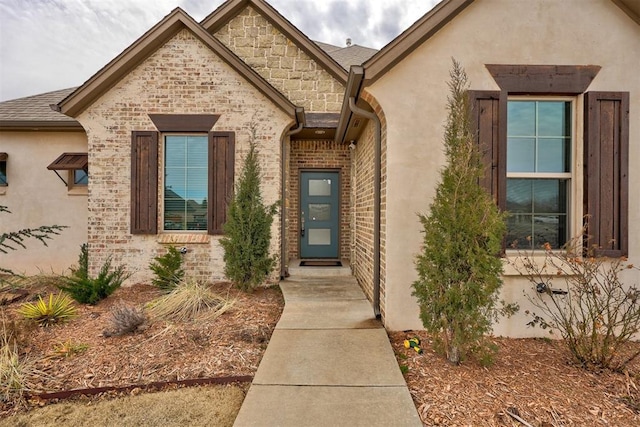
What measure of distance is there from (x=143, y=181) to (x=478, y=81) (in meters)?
5.65

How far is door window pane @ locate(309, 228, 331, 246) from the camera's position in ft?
27.6

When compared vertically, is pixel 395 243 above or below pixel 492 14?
below

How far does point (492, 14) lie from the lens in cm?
383

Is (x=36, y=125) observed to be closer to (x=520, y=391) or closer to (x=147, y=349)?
(x=147, y=349)

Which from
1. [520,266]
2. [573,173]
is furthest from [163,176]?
[573,173]

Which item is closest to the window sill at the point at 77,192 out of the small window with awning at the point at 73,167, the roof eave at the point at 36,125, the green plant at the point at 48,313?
the small window with awning at the point at 73,167

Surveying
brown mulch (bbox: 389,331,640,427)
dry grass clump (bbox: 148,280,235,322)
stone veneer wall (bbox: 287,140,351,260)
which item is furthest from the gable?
brown mulch (bbox: 389,331,640,427)

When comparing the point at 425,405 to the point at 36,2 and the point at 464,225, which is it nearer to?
the point at 464,225

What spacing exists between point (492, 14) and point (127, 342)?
5603 millimetres

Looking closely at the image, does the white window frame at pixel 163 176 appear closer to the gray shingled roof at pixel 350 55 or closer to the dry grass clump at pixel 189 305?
the dry grass clump at pixel 189 305

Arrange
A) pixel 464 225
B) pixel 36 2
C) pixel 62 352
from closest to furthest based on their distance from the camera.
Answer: pixel 464 225 < pixel 62 352 < pixel 36 2

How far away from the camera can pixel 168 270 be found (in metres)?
5.47

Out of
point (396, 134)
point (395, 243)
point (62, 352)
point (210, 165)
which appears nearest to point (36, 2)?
point (210, 165)

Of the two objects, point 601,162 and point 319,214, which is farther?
point 319,214
